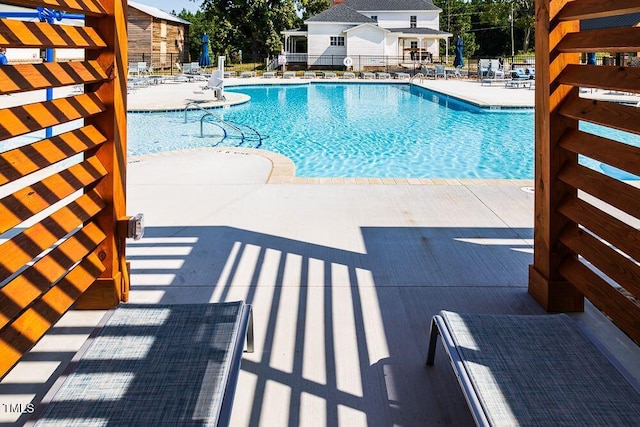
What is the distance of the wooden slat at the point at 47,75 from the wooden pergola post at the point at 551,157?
2.10m

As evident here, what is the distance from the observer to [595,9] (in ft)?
8.11

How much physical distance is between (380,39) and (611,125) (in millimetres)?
33669

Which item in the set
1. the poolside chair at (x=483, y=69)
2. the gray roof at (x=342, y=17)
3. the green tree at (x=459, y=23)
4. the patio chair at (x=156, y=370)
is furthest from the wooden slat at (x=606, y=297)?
the green tree at (x=459, y=23)

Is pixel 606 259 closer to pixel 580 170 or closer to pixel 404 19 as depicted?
pixel 580 170

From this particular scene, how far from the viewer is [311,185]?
6129mm

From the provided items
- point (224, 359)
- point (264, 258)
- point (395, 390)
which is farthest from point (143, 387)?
point (264, 258)

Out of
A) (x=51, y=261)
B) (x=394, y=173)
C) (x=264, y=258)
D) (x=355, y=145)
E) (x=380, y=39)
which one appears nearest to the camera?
(x=51, y=261)

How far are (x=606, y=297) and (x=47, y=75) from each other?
8.15ft

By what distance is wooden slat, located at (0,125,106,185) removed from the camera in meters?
1.89

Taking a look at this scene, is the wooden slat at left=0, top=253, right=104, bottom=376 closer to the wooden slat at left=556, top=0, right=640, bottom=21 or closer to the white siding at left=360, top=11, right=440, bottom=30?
the wooden slat at left=556, top=0, right=640, bottom=21

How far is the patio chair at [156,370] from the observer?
1826 mm

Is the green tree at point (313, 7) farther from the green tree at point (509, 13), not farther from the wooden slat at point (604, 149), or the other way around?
the wooden slat at point (604, 149)

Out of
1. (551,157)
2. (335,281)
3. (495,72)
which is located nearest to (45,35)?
(335,281)

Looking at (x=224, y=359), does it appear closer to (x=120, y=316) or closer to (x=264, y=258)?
(x=120, y=316)
